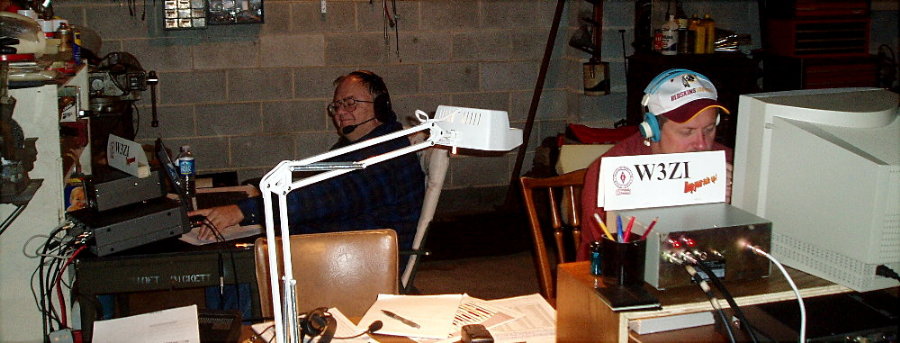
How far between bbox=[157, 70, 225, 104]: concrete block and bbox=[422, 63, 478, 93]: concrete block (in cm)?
113

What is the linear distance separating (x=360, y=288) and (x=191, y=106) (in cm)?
264

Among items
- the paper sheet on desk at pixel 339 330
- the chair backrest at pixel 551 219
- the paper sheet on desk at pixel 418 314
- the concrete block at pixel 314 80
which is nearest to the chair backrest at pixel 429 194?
the chair backrest at pixel 551 219

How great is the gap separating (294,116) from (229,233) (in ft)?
6.70

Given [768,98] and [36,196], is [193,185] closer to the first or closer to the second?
[36,196]

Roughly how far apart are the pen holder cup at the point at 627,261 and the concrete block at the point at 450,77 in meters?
3.38

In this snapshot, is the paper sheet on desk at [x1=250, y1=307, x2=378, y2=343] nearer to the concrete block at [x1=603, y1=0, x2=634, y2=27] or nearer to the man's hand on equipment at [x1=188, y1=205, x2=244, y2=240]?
the man's hand on equipment at [x1=188, y1=205, x2=244, y2=240]

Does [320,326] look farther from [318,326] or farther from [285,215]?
[285,215]

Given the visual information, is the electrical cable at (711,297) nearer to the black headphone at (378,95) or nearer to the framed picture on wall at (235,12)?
the black headphone at (378,95)

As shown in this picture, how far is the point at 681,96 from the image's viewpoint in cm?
212

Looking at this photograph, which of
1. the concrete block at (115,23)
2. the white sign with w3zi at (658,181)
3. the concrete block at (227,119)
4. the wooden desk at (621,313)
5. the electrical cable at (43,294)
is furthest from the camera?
the concrete block at (227,119)

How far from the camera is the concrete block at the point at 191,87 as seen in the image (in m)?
4.42

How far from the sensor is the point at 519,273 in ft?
13.1

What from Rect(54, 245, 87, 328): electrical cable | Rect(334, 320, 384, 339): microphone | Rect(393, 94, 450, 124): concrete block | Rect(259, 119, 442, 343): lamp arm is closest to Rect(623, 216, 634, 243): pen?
Rect(259, 119, 442, 343): lamp arm

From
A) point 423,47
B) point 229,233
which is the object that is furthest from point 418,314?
point 423,47
